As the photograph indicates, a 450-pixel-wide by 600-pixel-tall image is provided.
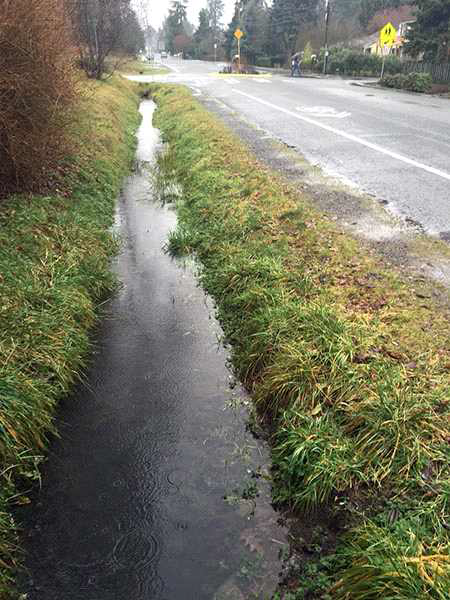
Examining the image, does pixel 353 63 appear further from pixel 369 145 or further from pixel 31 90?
pixel 31 90

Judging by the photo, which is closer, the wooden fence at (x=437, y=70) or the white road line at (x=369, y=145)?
the white road line at (x=369, y=145)

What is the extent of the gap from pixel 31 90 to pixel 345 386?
17.8ft

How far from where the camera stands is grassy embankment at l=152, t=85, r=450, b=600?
251 centimetres

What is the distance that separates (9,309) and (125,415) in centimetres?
152

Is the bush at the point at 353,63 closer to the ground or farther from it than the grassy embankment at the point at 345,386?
farther from it

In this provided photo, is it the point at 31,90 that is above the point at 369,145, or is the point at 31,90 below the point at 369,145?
above

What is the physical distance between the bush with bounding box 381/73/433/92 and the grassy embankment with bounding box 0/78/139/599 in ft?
66.7

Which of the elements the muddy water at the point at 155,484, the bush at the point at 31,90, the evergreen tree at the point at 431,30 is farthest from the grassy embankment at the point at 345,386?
the evergreen tree at the point at 431,30

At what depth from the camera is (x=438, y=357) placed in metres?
3.69

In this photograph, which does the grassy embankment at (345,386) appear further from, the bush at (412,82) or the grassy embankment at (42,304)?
the bush at (412,82)

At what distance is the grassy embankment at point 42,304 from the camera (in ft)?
11.0

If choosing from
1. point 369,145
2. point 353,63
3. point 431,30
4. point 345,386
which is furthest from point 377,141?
point 353,63

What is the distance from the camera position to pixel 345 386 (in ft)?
11.5

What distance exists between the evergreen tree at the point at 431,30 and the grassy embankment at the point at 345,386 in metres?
26.9
